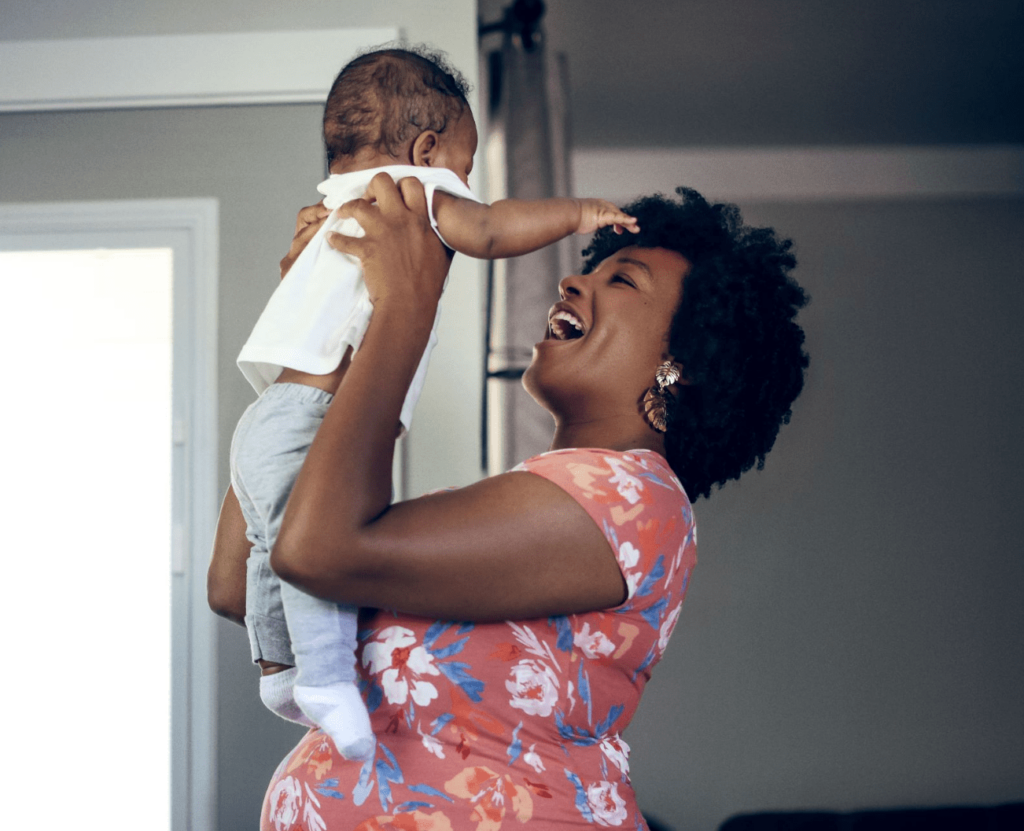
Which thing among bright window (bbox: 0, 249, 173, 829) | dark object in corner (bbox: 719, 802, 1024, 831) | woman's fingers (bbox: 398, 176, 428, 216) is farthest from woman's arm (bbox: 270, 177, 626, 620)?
dark object in corner (bbox: 719, 802, 1024, 831)

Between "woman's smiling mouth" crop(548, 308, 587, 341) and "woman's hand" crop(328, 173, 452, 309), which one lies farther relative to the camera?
"woman's smiling mouth" crop(548, 308, 587, 341)

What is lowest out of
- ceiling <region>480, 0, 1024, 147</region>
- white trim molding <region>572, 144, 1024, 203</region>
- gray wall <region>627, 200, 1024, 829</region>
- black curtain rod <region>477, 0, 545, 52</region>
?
gray wall <region>627, 200, 1024, 829</region>

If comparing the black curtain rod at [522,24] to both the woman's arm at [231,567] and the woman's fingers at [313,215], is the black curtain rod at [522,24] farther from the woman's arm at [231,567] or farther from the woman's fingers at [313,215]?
the woman's arm at [231,567]

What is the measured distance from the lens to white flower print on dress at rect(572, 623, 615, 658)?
917 mm

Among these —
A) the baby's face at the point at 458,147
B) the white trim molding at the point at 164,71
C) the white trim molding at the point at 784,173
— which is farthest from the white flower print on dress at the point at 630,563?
the white trim molding at the point at 784,173

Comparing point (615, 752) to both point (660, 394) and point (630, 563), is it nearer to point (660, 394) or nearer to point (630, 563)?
point (630, 563)

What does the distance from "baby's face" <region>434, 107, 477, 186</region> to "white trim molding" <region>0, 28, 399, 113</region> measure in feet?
3.03

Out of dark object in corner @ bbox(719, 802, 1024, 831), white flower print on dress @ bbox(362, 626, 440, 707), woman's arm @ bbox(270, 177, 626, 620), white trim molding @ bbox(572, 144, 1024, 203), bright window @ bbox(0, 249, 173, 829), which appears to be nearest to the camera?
woman's arm @ bbox(270, 177, 626, 620)

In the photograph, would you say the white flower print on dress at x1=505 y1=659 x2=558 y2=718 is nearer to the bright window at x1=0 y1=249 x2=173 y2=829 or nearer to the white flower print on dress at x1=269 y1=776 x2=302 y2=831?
the white flower print on dress at x1=269 y1=776 x2=302 y2=831

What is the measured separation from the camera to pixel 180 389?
6.36 feet

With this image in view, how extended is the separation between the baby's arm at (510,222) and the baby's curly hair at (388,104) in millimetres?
128

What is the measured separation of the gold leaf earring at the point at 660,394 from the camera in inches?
43.8

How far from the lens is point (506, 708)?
0.88m

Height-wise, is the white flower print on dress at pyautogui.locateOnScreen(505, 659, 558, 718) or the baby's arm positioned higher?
the baby's arm
